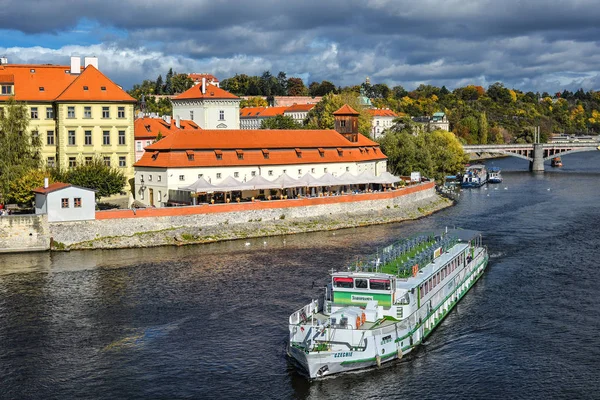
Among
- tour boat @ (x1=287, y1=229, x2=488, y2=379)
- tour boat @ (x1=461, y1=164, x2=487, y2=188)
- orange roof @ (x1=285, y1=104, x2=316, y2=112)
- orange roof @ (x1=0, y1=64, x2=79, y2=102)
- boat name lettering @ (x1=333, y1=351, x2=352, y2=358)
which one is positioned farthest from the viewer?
orange roof @ (x1=285, y1=104, x2=316, y2=112)

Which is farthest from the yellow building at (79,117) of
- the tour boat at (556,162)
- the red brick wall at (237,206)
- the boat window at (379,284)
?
the tour boat at (556,162)

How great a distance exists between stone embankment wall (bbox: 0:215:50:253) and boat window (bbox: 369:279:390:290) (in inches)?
1139

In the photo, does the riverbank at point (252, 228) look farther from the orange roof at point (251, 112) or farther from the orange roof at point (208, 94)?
the orange roof at point (251, 112)

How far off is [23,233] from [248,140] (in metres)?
23.7

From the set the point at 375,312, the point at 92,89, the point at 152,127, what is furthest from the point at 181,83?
the point at 375,312

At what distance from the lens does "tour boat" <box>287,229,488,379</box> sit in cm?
2703

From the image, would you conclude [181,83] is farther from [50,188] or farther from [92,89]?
[50,188]

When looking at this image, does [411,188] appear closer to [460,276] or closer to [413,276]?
[460,276]

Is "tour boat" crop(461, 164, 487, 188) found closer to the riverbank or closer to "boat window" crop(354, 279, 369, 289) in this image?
the riverbank

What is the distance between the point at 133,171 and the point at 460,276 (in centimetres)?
3843

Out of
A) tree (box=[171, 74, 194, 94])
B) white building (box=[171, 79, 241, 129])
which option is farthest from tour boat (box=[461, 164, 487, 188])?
tree (box=[171, 74, 194, 94])

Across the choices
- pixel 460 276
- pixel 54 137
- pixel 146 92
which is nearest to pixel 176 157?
pixel 54 137

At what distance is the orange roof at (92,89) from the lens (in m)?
64.6

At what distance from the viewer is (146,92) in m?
172
